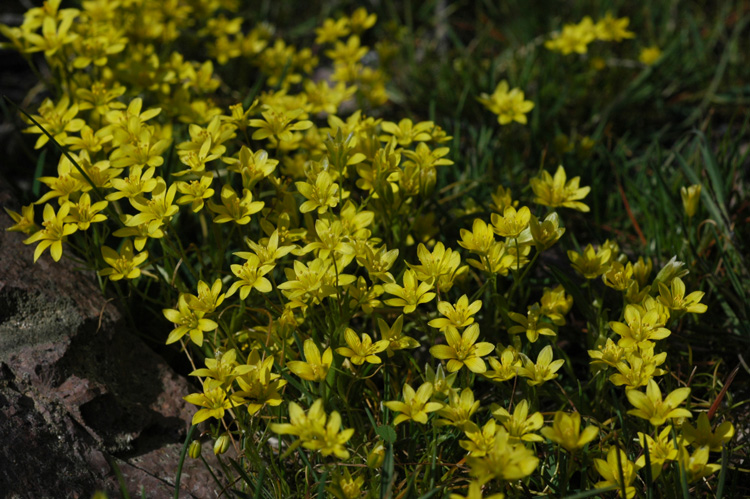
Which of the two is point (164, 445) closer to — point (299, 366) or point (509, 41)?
point (299, 366)

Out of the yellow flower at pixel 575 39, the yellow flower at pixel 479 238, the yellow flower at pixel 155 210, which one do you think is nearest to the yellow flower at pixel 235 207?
the yellow flower at pixel 155 210

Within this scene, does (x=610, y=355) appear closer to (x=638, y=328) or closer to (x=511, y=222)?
(x=638, y=328)

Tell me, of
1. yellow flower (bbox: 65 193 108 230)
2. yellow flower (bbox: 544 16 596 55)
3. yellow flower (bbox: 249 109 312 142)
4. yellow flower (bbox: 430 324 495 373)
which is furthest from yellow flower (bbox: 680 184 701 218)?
yellow flower (bbox: 65 193 108 230)

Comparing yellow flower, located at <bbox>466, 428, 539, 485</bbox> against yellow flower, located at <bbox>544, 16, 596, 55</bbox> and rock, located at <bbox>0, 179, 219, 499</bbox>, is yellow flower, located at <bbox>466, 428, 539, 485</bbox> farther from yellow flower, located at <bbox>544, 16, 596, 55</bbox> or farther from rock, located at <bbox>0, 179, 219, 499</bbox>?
yellow flower, located at <bbox>544, 16, 596, 55</bbox>

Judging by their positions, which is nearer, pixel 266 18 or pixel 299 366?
pixel 299 366

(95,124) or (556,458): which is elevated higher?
(95,124)

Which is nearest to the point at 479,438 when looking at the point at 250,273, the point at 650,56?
the point at 250,273

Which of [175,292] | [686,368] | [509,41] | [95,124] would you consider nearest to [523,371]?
[686,368]

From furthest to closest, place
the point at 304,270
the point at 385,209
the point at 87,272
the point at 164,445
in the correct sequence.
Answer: the point at 87,272, the point at 385,209, the point at 164,445, the point at 304,270
